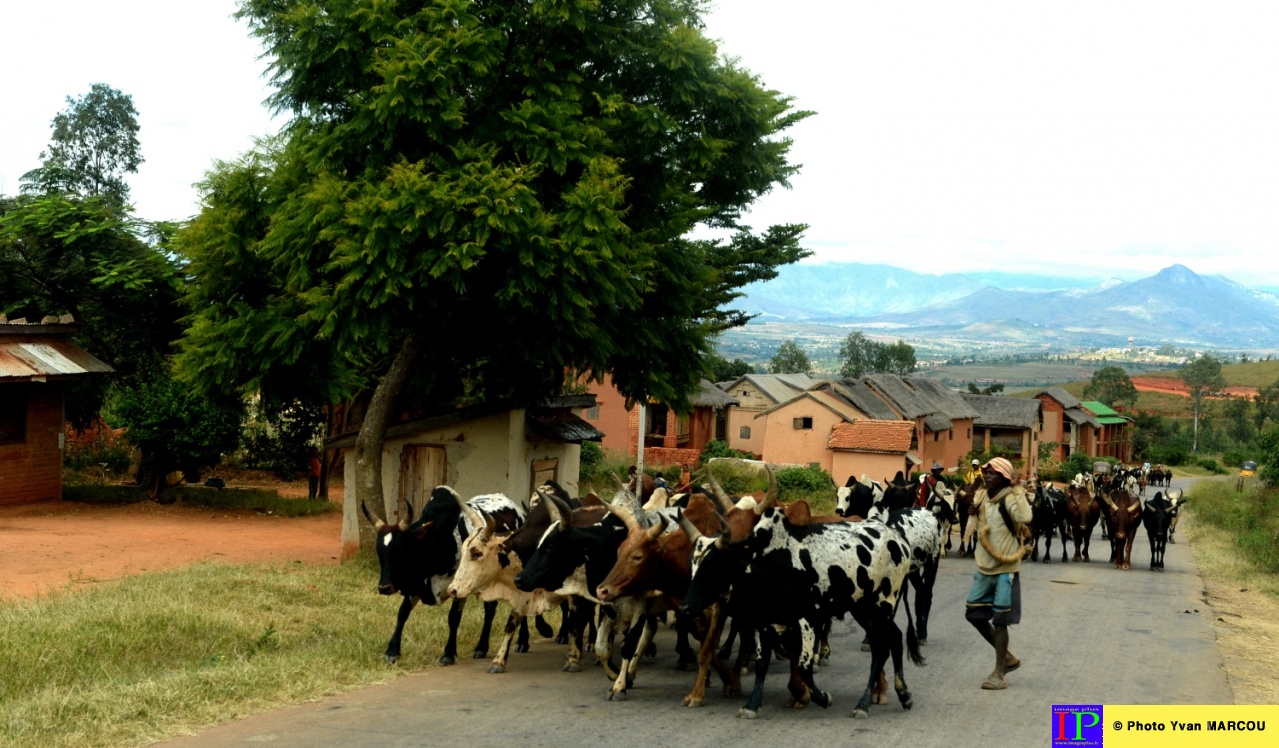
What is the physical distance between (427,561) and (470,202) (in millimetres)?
5281

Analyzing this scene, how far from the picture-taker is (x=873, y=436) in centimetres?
4994

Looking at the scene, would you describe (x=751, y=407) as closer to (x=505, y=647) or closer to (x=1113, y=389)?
(x=505, y=647)

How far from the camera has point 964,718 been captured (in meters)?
9.68

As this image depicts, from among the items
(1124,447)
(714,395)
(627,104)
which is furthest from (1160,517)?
(1124,447)

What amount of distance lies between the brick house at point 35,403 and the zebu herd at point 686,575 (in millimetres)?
15296

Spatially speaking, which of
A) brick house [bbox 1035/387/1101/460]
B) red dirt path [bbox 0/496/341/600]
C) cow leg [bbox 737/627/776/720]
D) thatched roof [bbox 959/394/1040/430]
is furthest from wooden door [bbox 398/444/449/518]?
brick house [bbox 1035/387/1101/460]

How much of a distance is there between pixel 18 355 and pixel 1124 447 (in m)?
92.5

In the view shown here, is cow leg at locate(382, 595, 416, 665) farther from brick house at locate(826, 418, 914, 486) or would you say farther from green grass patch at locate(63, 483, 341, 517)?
brick house at locate(826, 418, 914, 486)

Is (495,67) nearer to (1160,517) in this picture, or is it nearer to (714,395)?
(1160,517)

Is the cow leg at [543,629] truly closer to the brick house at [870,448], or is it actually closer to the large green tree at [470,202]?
the large green tree at [470,202]

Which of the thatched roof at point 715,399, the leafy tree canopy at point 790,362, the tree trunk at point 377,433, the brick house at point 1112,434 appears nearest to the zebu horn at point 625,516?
the tree trunk at point 377,433

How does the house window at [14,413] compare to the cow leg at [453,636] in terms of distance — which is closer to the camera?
the cow leg at [453,636]

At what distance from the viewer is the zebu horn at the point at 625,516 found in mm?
10400

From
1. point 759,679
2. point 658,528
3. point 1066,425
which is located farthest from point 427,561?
point 1066,425
